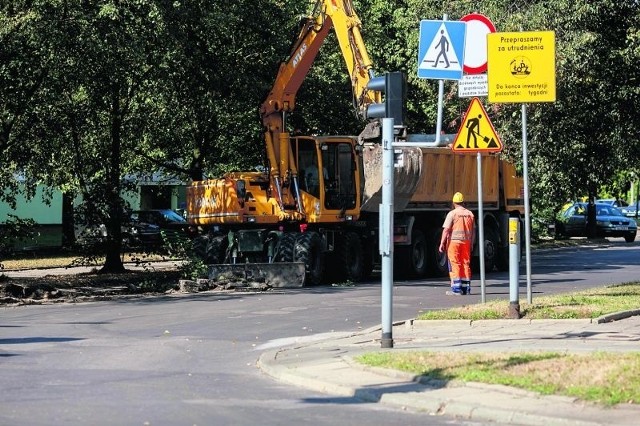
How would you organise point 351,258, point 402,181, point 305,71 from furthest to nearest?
point 305,71, point 351,258, point 402,181

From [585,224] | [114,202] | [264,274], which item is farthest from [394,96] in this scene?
[585,224]

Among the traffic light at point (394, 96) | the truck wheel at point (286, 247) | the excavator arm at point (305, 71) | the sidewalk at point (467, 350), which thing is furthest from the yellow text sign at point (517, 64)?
the truck wheel at point (286, 247)

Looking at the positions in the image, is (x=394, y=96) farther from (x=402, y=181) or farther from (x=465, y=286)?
(x=402, y=181)

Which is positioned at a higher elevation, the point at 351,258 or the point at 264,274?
the point at 351,258

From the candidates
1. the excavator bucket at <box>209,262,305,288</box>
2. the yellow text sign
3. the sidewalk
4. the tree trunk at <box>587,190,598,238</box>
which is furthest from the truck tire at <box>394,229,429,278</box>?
the tree trunk at <box>587,190,598,238</box>

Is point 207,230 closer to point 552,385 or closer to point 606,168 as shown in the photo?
point 606,168

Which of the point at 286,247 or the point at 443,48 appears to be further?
the point at 286,247

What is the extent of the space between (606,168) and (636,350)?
23903 millimetres

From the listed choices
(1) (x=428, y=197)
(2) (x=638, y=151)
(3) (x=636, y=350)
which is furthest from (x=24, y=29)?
(2) (x=638, y=151)

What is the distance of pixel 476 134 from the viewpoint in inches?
614

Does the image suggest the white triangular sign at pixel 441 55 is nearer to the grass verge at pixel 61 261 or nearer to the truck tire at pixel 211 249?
the truck tire at pixel 211 249

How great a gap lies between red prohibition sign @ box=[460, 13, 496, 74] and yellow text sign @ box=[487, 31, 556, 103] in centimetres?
39

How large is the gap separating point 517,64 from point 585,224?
37.0 metres

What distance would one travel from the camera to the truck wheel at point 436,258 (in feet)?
91.1
